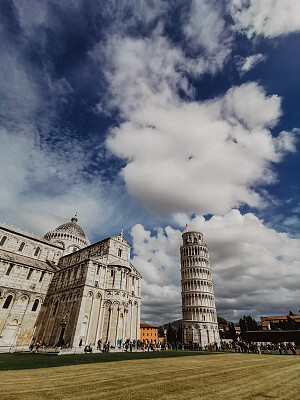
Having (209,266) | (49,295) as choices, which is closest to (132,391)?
(49,295)

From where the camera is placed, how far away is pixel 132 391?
23.4 ft

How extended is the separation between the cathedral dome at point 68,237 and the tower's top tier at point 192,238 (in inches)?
1337

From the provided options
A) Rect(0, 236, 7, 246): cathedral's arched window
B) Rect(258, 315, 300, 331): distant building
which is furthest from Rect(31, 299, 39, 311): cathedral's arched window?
Rect(258, 315, 300, 331): distant building

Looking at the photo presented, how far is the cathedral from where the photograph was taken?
32.2 metres

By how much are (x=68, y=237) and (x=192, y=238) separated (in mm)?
40937

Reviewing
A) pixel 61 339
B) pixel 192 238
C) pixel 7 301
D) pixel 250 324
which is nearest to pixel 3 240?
pixel 7 301

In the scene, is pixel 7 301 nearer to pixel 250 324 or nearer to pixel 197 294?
pixel 197 294

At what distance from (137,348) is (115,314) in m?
5.89

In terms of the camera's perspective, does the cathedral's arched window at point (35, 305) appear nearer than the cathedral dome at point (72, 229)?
Yes

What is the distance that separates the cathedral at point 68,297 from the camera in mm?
32250

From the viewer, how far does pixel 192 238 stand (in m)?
73.5

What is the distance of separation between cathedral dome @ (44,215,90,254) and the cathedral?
1019cm

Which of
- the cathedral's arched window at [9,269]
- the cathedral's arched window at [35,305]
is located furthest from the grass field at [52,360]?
the cathedral's arched window at [35,305]

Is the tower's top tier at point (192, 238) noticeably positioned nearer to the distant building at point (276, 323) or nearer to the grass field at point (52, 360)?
the distant building at point (276, 323)
